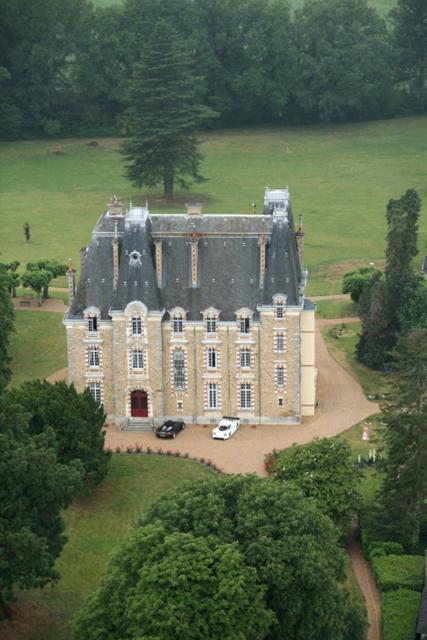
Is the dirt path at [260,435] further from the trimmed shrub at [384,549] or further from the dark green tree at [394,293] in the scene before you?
the trimmed shrub at [384,549]

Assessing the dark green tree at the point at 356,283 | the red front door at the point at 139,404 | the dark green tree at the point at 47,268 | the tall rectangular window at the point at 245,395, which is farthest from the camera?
the dark green tree at the point at 47,268

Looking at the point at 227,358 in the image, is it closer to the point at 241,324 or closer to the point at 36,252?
the point at 241,324

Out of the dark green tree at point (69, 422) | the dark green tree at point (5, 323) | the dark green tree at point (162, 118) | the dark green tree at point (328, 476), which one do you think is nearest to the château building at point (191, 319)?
the dark green tree at point (5, 323)

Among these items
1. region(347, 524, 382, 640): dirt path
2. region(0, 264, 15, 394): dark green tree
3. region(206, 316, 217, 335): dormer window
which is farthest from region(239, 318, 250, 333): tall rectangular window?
region(347, 524, 382, 640): dirt path

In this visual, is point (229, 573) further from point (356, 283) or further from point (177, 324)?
point (356, 283)

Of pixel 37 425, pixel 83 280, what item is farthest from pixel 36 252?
pixel 37 425

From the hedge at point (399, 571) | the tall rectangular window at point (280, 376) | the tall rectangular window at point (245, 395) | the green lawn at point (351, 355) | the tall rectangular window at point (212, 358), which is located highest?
A: the tall rectangular window at point (212, 358)

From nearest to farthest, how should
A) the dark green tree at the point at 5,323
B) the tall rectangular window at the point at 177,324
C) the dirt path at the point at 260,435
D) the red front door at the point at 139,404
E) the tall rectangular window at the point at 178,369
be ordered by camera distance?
the dirt path at the point at 260,435, the tall rectangular window at the point at 177,324, the tall rectangular window at the point at 178,369, the dark green tree at the point at 5,323, the red front door at the point at 139,404

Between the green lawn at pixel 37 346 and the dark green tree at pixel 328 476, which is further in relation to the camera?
the green lawn at pixel 37 346
